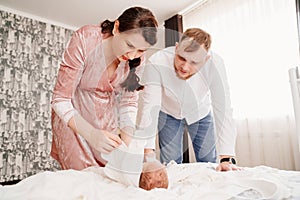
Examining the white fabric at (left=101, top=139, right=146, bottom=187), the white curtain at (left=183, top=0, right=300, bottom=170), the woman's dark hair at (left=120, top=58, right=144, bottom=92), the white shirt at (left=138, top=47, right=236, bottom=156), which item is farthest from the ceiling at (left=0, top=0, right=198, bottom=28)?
the white fabric at (left=101, top=139, right=146, bottom=187)

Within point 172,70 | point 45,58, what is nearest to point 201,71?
point 172,70

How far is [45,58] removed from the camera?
130 inches

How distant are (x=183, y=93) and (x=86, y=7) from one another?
2.01 metres

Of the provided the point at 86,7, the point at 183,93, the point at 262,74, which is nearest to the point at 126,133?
the point at 183,93

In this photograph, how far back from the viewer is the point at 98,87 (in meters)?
1.28

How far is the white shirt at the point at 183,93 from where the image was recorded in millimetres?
1381

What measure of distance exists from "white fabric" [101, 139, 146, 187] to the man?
1.02 ft

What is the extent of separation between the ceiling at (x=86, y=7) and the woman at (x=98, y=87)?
187 cm

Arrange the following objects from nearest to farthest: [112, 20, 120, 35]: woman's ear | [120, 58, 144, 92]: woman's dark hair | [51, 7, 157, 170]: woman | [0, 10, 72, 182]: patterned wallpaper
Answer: [51, 7, 157, 170]: woman, [112, 20, 120, 35]: woman's ear, [120, 58, 144, 92]: woman's dark hair, [0, 10, 72, 182]: patterned wallpaper

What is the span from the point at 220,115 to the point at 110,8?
213cm

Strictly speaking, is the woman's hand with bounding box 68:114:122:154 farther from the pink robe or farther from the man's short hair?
the man's short hair

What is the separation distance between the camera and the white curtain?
207 cm

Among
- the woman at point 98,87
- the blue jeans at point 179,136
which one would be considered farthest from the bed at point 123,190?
the blue jeans at point 179,136

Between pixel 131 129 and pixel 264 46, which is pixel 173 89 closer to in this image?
pixel 131 129
